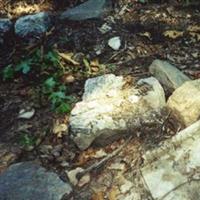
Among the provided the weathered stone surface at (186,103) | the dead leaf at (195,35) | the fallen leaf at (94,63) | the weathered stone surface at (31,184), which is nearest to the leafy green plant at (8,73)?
the fallen leaf at (94,63)

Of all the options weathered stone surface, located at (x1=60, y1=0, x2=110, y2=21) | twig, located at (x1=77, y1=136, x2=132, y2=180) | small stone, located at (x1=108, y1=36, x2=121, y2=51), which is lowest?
twig, located at (x1=77, y1=136, x2=132, y2=180)

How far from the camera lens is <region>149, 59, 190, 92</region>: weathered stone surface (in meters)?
3.07

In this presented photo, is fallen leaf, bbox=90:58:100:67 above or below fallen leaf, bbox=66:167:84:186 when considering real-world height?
above

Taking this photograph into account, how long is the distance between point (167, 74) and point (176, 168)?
31.7 inches

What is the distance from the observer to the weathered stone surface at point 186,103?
9.05 ft

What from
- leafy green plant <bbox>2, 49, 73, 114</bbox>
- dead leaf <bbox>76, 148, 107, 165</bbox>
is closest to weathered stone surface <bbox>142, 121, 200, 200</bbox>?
dead leaf <bbox>76, 148, 107, 165</bbox>

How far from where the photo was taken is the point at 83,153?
111 inches

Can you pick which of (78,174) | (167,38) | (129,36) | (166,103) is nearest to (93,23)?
(129,36)

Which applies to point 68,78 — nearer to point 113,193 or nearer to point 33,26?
point 33,26

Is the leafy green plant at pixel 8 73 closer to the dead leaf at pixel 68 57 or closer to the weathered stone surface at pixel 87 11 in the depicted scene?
the dead leaf at pixel 68 57

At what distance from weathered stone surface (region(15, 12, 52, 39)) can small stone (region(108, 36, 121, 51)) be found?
2.10ft

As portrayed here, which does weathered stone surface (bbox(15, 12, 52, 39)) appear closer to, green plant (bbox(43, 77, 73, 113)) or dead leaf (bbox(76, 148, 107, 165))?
green plant (bbox(43, 77, 73, 113))

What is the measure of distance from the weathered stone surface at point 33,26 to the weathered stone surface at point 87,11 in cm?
17

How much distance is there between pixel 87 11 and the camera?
4.06 m
